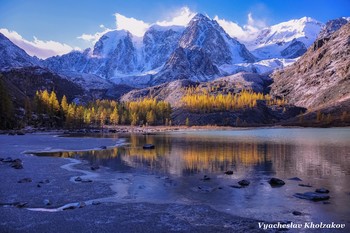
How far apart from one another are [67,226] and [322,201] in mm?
21264

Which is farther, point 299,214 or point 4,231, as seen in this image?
point 299,214

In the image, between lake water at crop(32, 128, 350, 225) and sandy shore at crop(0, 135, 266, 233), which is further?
lake water at crop(32, 128, 350, 225)

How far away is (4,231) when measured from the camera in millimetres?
19844

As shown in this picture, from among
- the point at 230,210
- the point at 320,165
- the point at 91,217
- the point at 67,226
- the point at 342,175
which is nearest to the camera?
the point at 67,226

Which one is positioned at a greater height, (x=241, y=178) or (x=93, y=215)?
(x=241, y=178)

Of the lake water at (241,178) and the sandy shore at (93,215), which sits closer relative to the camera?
the sandy shore at (93,215)

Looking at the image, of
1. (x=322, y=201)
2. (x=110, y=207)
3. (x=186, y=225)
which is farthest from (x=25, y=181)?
(x=322, y=201)

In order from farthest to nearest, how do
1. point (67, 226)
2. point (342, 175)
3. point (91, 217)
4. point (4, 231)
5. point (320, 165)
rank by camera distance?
1. point (320, 165)
2. point (342, 175)
3. point (91, 217)
4. point (67, 226)
5. point (4, 231)

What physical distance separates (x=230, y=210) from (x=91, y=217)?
10694 mm

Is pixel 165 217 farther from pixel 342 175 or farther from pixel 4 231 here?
pixel 342 175

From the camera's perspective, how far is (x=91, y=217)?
76.1 ft

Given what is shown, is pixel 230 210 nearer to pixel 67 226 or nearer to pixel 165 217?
pixel 165 217

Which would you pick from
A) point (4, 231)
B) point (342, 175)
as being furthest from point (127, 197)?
point (342, 175)

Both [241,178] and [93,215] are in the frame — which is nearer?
[93,215]
